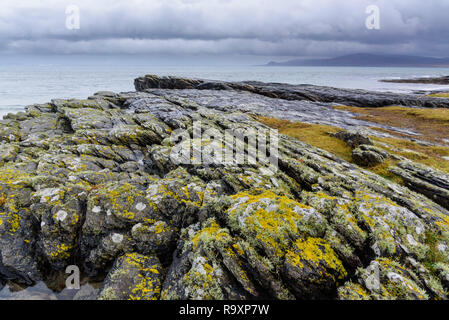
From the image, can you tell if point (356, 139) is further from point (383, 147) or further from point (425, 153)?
point (425, 153)

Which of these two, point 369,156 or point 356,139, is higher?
point 356,139

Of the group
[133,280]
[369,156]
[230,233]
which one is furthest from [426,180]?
[133,280]

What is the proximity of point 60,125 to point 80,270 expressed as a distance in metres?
31.7

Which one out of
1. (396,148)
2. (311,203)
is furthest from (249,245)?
(396,148)

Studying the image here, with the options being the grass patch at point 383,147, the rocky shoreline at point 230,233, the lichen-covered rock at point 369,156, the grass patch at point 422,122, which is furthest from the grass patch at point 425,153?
the rocky shoreline at point 230,233

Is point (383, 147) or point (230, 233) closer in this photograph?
point (230, 233)

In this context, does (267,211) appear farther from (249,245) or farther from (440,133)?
(440,133)

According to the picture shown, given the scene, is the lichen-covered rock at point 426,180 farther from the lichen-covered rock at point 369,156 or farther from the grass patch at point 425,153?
the grass patch at point 425,153

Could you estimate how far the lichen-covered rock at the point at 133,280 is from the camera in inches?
351

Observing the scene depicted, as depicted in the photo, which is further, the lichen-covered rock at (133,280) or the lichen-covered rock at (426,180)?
the lichen-covered rock at (426,180)

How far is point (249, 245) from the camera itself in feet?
29.7

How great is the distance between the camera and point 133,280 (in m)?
9.38

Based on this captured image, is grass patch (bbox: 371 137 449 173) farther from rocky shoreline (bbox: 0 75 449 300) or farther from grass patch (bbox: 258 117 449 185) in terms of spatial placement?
rocky shoreline (bbox: 0 75 449 300)

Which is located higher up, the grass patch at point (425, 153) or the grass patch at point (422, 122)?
the grass patch at point (422, 122)
